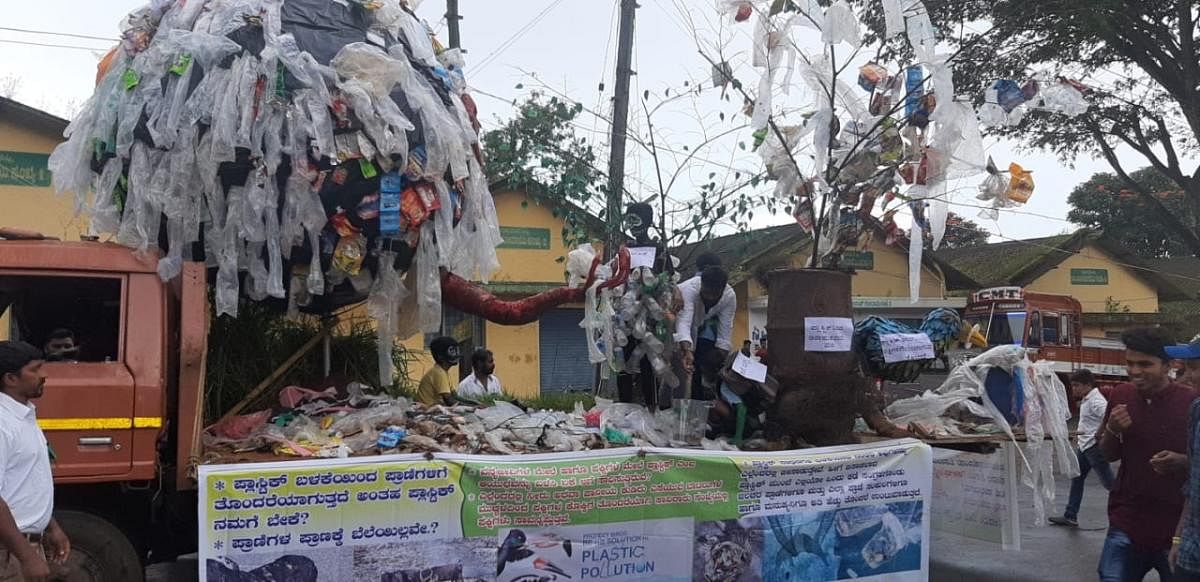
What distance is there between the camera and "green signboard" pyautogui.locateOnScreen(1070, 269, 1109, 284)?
26078mm

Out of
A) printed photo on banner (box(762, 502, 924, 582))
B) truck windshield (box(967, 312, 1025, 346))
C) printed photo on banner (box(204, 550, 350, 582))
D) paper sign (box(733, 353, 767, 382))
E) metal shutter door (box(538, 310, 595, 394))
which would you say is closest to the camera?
printed photo on banner (box(204, 550, 350, 582))

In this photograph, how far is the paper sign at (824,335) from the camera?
4902mm

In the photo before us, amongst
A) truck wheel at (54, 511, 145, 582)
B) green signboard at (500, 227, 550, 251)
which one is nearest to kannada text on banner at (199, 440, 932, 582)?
truck wheel at (54, 511, 145, 582)

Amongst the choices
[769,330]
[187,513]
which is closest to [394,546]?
[187,513]

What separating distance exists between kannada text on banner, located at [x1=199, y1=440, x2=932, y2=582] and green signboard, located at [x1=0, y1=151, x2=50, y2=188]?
12.0 m

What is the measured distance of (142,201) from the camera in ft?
14.4

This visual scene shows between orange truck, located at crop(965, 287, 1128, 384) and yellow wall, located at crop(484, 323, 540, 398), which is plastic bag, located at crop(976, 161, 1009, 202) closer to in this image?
yellow wall, located at crop(484, 323, 540, 398)

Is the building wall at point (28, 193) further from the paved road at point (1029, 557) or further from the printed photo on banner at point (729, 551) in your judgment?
the paved road at point (1029, 557)

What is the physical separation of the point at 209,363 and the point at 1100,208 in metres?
32.2

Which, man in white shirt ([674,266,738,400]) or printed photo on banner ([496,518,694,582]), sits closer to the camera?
printed photo on banner ([496,518,694,582])

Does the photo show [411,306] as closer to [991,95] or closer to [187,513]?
[187,513]

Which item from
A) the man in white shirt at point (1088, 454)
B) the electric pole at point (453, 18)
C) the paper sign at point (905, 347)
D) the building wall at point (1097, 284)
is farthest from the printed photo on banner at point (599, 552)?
the building wall at point (1097, 284)

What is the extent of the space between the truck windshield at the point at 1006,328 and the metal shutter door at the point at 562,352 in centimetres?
762

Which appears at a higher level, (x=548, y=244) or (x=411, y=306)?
(x=548, y=244)
